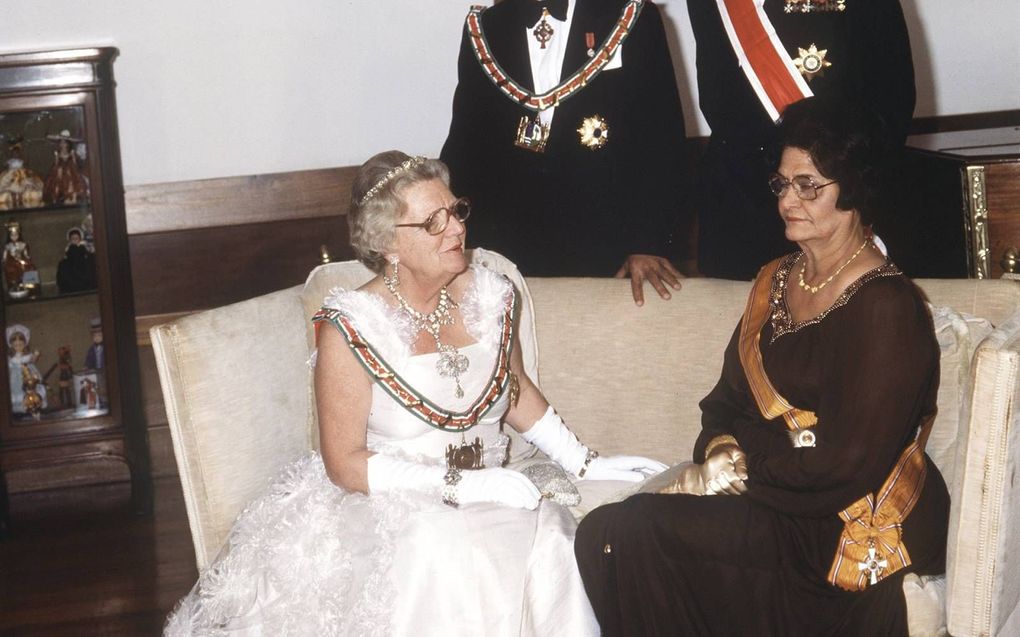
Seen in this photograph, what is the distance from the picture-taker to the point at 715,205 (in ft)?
9.55

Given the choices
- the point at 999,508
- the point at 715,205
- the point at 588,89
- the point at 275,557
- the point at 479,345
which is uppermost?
the point at 588,89

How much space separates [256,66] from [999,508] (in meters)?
3.06

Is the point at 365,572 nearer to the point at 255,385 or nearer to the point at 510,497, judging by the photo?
the point at 510,497

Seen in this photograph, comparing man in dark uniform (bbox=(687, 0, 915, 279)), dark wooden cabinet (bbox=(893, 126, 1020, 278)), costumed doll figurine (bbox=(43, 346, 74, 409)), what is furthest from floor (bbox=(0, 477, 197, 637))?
dark wooden cabinet (bbox=(893, 126, 1020, 278))

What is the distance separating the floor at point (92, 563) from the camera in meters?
3.21

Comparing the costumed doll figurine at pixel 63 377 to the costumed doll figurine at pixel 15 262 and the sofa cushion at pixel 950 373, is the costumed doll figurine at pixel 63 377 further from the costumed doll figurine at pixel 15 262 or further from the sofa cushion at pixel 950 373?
the sofa cushion at pixel 950 373

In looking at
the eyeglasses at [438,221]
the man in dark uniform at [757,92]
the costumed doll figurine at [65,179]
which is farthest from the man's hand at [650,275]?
the costumed doll figurine at [65,179]

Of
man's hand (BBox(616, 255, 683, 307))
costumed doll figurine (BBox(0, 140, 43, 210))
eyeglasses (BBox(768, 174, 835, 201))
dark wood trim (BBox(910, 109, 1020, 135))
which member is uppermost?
dark wood trim (BBox(910, 109, 1020, 135))

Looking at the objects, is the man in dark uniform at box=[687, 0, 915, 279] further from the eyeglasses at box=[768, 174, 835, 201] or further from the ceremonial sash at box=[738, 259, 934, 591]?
the ceremonial sash at box=[738, 259, 934, 591]

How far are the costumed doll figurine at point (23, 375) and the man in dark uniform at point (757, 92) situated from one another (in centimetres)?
241

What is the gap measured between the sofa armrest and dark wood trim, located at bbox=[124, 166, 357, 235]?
2704mm

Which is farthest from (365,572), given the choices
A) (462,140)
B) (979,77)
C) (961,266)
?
(979,77)

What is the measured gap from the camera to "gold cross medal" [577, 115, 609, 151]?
121 inches

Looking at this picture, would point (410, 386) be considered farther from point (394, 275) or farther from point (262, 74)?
point (262, 74)
